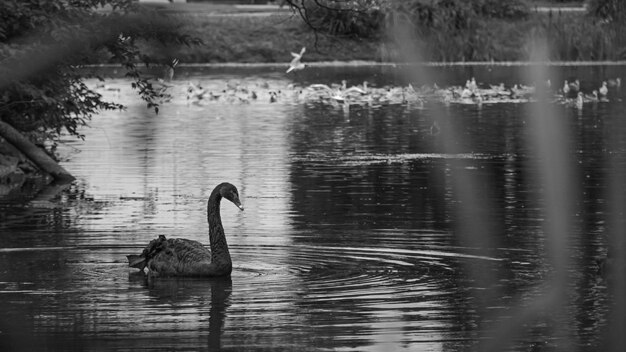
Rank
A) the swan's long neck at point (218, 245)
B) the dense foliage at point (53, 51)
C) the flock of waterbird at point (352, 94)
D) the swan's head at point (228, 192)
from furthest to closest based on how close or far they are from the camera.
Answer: the flock of waterbird at point (352, 94)
the swan's head at point (228, 192)
the swan's long neck at point (218, 245)
the dense foliage at point (53, 51)

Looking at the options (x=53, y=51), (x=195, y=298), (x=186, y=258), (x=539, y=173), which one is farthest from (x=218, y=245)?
(x=539, y=173)

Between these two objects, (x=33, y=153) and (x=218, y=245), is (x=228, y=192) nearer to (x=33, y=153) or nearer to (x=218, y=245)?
(x=218, y=245)

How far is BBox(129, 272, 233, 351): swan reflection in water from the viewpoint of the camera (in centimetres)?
980

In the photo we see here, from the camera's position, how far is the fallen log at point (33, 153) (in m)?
21.7

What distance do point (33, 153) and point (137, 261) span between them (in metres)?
10.0

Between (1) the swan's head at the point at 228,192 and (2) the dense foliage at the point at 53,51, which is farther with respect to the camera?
(1) the swan's head at the point at 228,192

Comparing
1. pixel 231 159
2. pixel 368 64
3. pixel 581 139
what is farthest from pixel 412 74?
pixel 368 64

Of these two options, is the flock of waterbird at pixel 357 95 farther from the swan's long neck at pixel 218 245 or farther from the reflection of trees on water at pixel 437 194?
the swan's long neck at pixel 218 245

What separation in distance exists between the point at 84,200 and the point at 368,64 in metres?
41.8

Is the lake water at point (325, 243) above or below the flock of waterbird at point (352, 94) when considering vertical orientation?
below

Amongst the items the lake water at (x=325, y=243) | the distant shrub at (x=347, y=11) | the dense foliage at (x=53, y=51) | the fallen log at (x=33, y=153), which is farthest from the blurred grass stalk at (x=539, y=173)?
the fallen log at (x=33, y=153)

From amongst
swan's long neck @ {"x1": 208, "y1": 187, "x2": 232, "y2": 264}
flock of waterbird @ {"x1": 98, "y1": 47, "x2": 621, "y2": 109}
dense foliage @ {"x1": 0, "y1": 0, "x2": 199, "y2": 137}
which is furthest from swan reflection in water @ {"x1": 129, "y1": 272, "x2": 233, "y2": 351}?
flock of waterbird @ {"x1": 98, "y1": 47, "x2": 621, "y2": 109}

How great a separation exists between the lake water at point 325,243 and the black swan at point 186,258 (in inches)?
4.6

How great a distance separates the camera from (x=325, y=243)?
14695 mm
